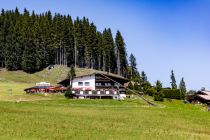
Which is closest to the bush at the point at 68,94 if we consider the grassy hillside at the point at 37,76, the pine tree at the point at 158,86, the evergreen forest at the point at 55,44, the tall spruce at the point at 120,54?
the pine tree at the point at 158,86

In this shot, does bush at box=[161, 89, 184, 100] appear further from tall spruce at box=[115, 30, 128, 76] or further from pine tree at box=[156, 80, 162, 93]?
tall spruce at box=[115, 30, 128, 76]

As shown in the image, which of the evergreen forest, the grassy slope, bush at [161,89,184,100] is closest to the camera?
bush at [161,89,184,100]

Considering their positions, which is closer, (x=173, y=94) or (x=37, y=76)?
(x=173, y=94)

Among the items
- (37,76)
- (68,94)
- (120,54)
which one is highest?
(120,54)

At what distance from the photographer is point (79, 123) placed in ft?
127

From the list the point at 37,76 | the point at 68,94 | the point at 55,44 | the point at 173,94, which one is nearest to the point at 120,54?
the point at 55,44

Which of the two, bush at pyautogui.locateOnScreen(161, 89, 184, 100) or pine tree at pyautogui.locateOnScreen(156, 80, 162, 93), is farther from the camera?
bush at pyautogui.locateOnScreen(161, 89, 184, 100)

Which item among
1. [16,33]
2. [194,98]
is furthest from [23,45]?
[194,98]

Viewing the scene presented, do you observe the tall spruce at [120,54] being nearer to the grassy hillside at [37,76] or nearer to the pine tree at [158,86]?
the grassy hillside at [37,76]

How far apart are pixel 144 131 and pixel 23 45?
10810 centimetres

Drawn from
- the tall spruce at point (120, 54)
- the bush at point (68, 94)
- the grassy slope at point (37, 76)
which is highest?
the tall spruce at point (120, 54)

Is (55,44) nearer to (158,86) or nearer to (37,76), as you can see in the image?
(37,76)

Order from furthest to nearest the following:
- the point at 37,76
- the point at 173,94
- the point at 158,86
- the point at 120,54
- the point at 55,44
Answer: the point at 120,54 < the point at 55,44 < the point at 37,76 < the point at 173,94 < the point at 158,86

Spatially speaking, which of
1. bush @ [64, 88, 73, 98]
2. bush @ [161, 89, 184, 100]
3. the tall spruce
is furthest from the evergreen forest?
bush @ [64, 88, 73, 98]
